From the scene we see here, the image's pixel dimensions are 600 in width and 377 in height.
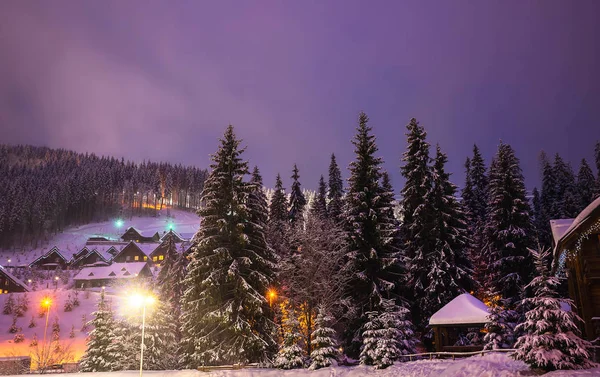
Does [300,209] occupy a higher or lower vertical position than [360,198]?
higher

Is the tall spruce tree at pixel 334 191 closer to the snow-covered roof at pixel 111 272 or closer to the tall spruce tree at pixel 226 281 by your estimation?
the tall spruce tree at pixel 226 281

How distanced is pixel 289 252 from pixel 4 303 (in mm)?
46175

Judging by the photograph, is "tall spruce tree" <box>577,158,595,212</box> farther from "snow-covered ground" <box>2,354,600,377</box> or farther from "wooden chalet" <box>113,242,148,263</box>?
"wooden chalet" <box>113,242,148,263</box>

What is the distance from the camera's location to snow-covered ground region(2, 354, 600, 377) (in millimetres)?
17017

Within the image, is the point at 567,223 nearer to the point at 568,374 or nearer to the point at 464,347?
the point at 464,347

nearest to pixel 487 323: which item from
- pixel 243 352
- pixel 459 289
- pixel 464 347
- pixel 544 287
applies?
pixel 464 347

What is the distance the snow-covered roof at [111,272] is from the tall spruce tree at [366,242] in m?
63.5

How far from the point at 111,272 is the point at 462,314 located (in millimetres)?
75014

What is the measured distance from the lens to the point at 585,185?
64312mm

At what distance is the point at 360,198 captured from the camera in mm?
32719

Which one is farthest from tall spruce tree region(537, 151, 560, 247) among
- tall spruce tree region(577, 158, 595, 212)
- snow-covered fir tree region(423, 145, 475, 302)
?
snow-covered fir tree region(423, 145, 475, 302)

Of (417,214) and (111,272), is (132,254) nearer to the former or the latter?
(111,272)

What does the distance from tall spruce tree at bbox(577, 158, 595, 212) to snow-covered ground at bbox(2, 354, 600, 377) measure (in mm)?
45660

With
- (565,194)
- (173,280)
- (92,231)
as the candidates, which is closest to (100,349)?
(173,280)
